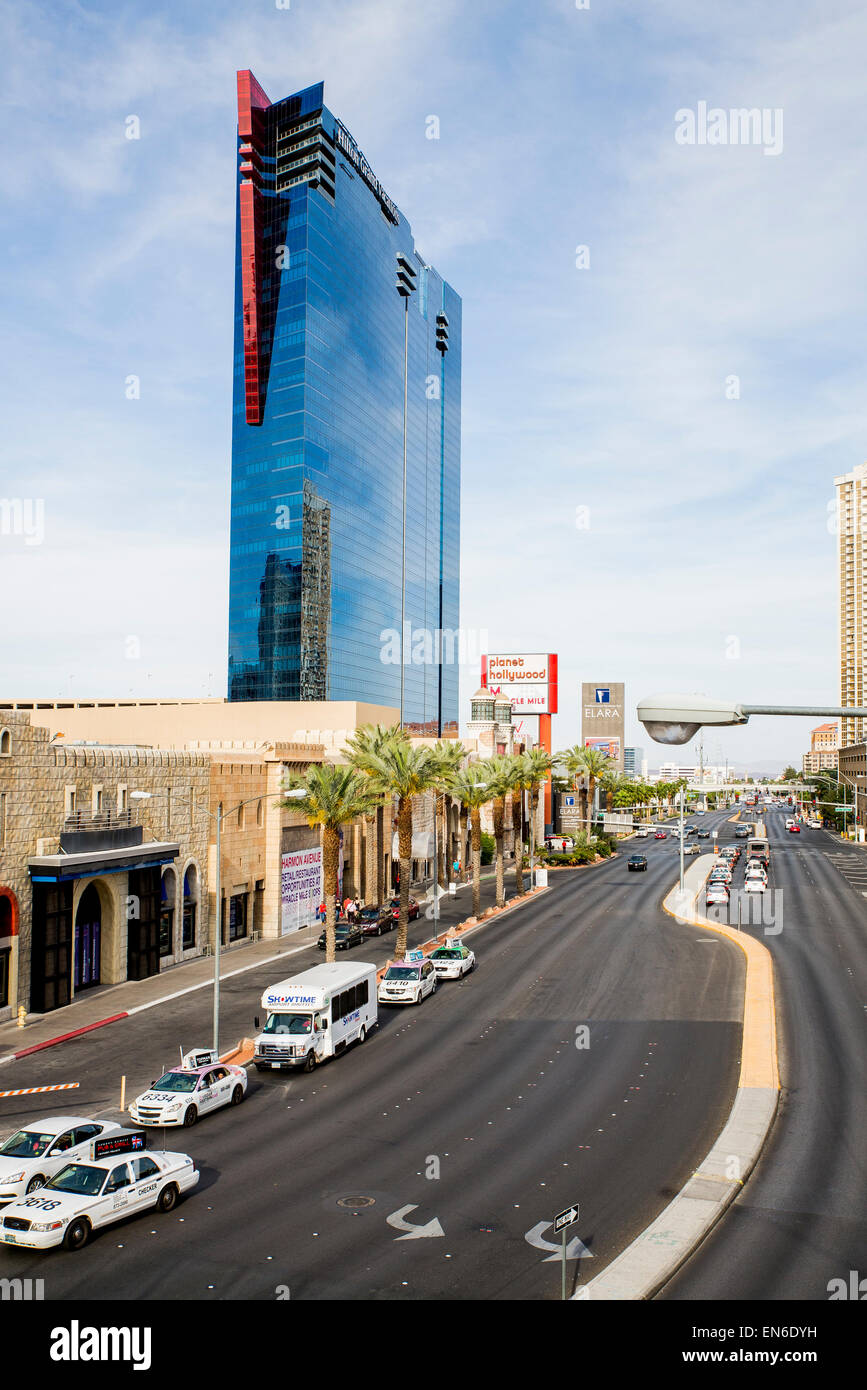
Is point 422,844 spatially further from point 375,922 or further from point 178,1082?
point 178,1082

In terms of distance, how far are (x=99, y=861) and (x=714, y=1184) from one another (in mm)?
25716

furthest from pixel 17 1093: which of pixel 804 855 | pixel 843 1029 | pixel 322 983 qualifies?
pixel 804 855

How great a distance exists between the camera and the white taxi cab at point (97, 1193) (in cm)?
1738

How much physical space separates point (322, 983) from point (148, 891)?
47.2ft

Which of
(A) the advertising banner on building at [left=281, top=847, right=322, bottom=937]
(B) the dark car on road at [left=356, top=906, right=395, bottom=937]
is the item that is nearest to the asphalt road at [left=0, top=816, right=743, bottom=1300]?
(B) the dark car on road at [left=356, top=906, right=395, bottom=937]

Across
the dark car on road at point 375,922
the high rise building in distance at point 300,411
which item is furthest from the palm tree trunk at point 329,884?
the high rise building in distance at point 300,411

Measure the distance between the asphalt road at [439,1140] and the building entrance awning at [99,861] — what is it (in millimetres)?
5705

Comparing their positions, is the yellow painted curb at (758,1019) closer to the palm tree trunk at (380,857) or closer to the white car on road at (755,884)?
the white car on road at (755,884)

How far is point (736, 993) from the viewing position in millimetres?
39469

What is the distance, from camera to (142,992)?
40.1 meters

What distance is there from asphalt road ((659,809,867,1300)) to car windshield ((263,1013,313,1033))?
13.7m

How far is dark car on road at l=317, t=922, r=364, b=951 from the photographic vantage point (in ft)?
163

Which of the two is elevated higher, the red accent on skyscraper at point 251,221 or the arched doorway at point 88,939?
the red accent on skyscraper at point 251,221
